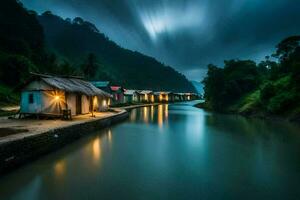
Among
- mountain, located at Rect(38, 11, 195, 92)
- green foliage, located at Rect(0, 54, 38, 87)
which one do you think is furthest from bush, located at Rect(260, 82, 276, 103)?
mountain, located at Rect(38, 11, 195, 92)

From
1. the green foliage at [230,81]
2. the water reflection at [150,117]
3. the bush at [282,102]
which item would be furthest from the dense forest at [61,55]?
the bush at [282,102]

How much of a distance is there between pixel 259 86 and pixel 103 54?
128m

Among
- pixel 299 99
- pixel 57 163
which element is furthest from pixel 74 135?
pixel 299 99

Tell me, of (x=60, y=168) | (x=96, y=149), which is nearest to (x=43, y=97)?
(x=96, y=149)

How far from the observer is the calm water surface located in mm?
8047

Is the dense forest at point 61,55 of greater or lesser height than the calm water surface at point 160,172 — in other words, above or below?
above

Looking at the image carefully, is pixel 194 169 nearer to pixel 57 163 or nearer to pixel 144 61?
pixel 57 163

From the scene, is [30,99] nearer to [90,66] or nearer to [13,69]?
[13,69]

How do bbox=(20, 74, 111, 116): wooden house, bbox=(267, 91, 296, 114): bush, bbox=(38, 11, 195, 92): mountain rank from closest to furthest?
bbox=(20, 74, 111, 116): wooden house → bbox=(267, 91, 296, 114): bush → bbox=(38, 11, 195, 92): mountain

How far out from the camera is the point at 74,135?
16750 millimetres

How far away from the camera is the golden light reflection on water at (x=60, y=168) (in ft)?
32.5

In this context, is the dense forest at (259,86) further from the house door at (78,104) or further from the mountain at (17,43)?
the mountain at (17,43)

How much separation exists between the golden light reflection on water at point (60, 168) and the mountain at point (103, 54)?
11584 cm

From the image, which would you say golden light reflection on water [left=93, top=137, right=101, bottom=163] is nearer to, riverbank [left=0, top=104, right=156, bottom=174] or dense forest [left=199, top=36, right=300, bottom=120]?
riverbank [left=0, top=104, right=156, bottom=174]
